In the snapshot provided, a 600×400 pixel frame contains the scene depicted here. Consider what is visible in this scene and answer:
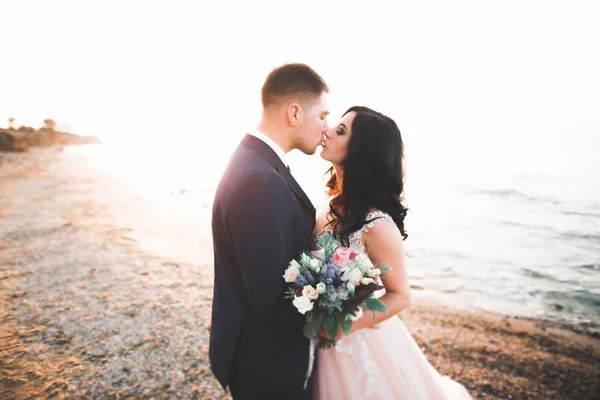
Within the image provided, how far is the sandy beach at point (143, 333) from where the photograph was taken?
15.3 feet

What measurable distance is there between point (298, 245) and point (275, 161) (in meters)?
0.57

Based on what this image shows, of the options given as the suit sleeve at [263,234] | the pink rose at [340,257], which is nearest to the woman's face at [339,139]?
the pink rose at [340,257]

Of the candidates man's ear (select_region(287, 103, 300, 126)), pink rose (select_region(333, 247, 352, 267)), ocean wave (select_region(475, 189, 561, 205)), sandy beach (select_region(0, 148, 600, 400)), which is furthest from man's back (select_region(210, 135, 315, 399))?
ocean wave (select_region(475, 189, 561, 205))

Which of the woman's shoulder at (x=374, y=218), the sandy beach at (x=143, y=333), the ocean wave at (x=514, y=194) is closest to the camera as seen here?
the woman's shoulder at (x=374, y=218)

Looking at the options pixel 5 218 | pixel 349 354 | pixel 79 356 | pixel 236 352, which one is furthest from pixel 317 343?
pixel 5 218

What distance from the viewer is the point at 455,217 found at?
67.9ft

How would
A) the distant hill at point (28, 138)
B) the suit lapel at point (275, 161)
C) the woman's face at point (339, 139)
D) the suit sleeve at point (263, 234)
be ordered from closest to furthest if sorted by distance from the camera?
the suit sleeve at point (263, 234), the suit lapel at point (275, 161), the woman's face at point (339, 139), the distant hill at point (28, 138)

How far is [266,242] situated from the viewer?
5.98 feet

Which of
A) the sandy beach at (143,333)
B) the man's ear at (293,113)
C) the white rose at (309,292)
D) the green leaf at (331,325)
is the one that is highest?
the man's ear at (293,113)

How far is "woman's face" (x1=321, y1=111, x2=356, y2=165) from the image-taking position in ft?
10.2

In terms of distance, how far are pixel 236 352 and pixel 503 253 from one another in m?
14.9

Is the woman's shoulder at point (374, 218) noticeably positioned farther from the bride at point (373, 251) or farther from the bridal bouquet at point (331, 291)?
the bridal bouquet at point (331, 291)

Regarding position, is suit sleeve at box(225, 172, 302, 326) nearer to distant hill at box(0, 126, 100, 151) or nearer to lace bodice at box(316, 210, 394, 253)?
lace bodice at box(316, 210, 394, 253)

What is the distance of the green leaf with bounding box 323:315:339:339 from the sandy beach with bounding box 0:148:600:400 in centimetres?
330
